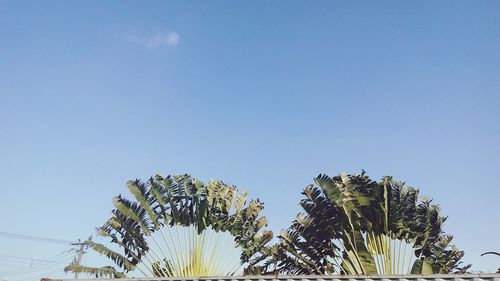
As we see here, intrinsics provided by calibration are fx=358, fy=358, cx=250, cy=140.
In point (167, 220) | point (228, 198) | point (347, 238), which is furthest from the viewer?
point (228, 198)

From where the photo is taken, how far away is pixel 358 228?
599 inches

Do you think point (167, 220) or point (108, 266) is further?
point (167, 220)

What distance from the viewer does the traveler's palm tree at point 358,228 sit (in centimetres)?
1513

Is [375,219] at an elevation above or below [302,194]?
below

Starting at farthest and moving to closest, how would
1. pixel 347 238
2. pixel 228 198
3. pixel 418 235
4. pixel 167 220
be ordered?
pixel 228 198, pixel 167 220, pixel 418 235, pixel 347 238

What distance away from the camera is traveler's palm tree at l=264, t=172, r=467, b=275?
49.6 ft

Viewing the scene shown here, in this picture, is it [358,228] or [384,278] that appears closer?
[384,278]

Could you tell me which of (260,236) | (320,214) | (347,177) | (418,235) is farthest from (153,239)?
(418,235)

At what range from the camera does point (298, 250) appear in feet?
54.2

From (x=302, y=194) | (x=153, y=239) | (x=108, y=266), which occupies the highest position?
(x=302, y=194)

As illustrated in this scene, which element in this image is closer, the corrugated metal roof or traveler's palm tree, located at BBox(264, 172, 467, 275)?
the corrugated metal roof

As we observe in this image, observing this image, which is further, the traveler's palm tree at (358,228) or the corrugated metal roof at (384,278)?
the traveler's palm tree at (358,228)

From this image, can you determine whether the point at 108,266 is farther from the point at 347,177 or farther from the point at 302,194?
the point at 347,177

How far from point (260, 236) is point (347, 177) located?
18.5 ft
